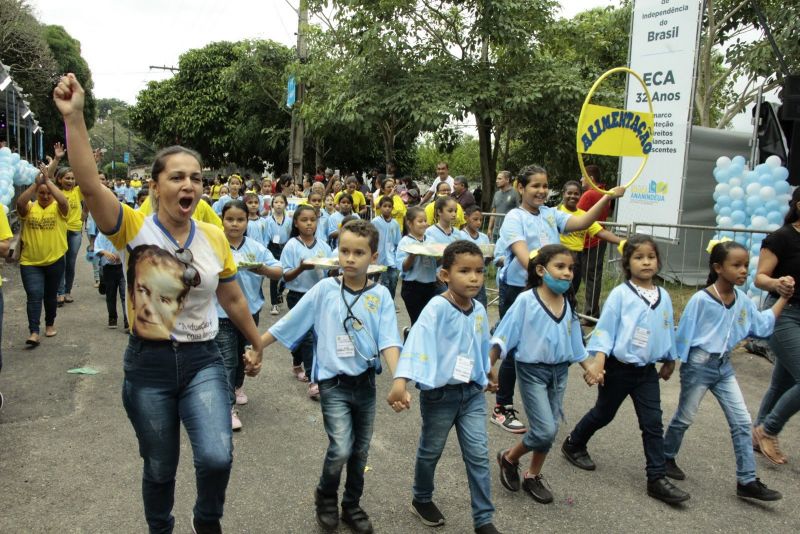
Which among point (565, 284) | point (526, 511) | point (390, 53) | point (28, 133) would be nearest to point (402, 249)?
point (565, 284)

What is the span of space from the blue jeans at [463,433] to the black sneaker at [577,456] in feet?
4.05

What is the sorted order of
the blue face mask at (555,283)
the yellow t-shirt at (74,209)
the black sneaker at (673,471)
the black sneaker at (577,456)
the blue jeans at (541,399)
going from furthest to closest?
the yellow t-shirt at (74,209), the black sneaker at (577,456), the black sneaker at (673,471), the blue face mask at (555,283), the blue jeans at (541,399)

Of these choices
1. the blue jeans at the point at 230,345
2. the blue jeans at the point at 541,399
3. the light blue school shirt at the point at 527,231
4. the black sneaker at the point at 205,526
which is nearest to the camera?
the black sneaker at the point at 205,526

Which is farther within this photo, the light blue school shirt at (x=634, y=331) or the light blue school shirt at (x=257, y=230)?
the light blue school shirt at (x=257, y=230)

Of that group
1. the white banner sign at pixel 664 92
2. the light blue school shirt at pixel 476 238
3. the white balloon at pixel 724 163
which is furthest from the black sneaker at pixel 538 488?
the white banner sign at pixel 664 92

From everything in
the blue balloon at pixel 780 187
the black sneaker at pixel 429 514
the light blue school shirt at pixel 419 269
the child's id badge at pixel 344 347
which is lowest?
the black sneaker at pixel 429 514

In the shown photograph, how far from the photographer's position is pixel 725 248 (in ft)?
14.2

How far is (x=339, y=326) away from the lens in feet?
12.1

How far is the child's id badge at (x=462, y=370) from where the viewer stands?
11.7 ft

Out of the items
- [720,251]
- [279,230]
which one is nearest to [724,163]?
[720,251]

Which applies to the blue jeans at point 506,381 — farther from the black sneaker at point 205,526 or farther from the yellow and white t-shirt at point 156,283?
the yellow and white t-shirt at point 156,283

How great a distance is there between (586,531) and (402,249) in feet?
11.0

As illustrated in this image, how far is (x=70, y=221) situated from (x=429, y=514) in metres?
7.51

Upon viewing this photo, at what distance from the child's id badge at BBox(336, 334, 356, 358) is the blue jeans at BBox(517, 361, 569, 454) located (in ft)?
3.69
